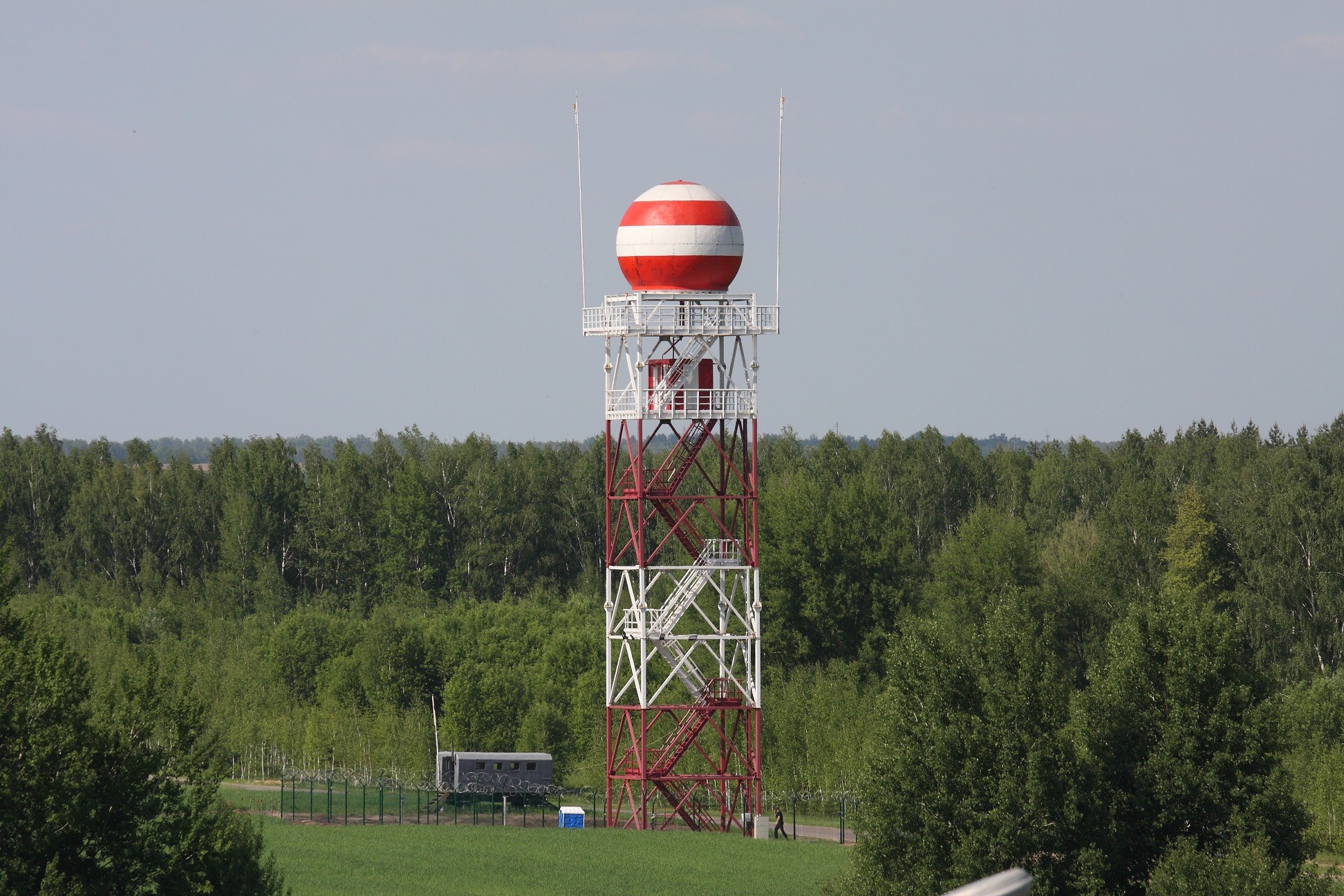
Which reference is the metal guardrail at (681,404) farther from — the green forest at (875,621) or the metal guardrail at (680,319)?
the green forest at (875,621)

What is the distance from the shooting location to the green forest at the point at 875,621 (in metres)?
48.4

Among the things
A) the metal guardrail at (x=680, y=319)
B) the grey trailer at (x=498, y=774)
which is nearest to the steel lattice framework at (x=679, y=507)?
the metal guardrail at (x=680, y=319)

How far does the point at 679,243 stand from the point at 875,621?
4165 cm

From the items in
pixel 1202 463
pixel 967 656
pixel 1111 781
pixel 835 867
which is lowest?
pixel 835 867

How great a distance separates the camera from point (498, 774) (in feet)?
265

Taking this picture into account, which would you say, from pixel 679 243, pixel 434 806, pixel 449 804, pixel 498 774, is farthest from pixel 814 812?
pixel 679 243

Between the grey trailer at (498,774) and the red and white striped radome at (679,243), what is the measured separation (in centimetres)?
2354

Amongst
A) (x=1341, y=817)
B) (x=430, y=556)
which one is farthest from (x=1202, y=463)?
(x=1341, y=817)

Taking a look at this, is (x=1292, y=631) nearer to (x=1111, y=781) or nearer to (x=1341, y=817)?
(x=1341, y=817)

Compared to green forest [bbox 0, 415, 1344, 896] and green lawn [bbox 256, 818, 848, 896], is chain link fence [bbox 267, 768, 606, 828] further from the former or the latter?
green forest [bbox 0, 415, 1344, 896]

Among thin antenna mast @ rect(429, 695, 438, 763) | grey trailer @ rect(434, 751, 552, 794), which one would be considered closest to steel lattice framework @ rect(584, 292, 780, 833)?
grey trailer @ rect(434, 751, 552, 794)

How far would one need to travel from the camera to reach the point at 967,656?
4988cm

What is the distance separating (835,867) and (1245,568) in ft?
178

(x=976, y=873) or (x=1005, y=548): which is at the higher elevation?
(x=1005, y=548)
